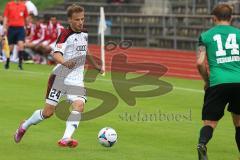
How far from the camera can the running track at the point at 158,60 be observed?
25844 millimetres

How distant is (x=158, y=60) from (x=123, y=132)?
17.7 metres

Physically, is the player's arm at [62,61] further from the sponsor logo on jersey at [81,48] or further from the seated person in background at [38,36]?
the seated person in background at [38,36]

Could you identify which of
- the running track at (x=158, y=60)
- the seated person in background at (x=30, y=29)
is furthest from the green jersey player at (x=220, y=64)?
the seated person in background at (x=30, y=29)

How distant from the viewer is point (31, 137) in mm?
11836

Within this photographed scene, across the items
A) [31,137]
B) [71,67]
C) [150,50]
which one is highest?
[71,67]

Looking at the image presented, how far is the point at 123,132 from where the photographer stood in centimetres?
1277

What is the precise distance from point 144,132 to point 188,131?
0.81m

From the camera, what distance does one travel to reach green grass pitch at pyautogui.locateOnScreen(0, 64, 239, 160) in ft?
34.7

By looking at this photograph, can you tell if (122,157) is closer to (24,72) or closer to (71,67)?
(71,67)

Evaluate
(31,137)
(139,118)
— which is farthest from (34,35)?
(31,137)

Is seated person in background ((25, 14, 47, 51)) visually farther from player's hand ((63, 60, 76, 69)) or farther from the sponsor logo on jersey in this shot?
player's hand ((63, 60, 76, 69))

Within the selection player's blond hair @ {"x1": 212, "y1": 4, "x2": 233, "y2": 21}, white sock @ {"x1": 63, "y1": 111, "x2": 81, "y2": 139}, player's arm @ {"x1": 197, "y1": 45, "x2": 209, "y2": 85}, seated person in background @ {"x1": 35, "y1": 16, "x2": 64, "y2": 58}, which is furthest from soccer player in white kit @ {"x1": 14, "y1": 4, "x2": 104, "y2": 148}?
seated person in background @ {"x1": 35, "y1": 16, "x2": 64, "y2": 58}

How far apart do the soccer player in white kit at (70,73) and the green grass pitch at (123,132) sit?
33 cm

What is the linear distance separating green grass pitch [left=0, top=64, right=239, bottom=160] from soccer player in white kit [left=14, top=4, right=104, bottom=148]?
330 mm
